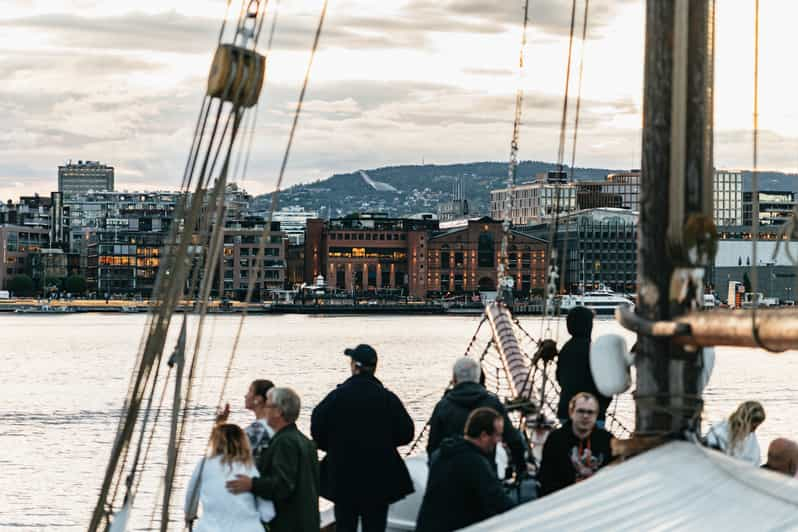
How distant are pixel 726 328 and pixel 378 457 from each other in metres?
3.67

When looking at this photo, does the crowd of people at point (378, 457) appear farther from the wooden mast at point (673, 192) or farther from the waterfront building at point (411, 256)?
the waterfront building at point (411, 256)

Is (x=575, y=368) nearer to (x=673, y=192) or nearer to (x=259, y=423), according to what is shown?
(x=259, y=423)

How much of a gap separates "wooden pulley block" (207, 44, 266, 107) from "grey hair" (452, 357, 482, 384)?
1.70 m

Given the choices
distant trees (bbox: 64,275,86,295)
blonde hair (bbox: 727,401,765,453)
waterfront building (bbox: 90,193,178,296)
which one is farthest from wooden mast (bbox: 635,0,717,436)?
distant trees (bbox: 64,275,86,295)

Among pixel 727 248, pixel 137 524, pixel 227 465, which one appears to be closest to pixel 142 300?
pixel 727 248

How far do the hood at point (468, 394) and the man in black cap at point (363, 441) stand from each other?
0.52m

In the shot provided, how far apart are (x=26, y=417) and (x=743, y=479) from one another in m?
41.5

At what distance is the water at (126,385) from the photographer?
2691 cm

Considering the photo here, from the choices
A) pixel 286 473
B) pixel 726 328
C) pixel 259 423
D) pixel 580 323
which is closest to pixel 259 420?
pixel 259 423

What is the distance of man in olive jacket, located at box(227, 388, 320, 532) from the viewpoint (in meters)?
6.12

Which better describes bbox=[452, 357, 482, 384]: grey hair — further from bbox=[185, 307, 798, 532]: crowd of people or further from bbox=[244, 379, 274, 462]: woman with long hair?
bbox=[244, 379, 274, 462]: woman with long hair

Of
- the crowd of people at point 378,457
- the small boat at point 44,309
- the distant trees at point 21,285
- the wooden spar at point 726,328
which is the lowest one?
the small boat at point 44,309

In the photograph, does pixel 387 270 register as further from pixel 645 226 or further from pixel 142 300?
pixel 645 226

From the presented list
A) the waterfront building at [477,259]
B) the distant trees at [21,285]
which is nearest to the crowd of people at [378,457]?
the waterfront building at [477,259]
